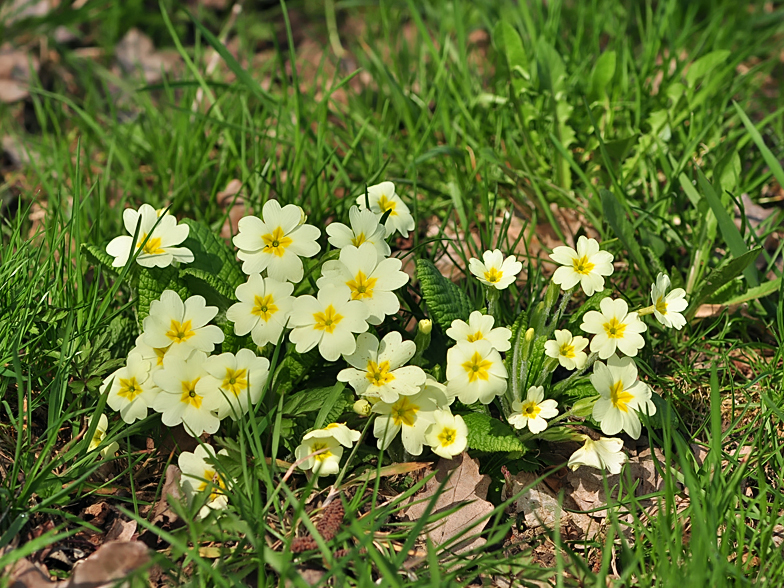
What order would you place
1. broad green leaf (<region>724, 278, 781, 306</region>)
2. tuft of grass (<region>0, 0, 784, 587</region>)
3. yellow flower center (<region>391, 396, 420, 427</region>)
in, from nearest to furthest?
tuft of grass (<region>0, 0, 784, 587</region>)
yellow flower center (<region>391, 396, 420, 427</region>)
broad green leaf (<region>724, 278, 781, 306</region>)

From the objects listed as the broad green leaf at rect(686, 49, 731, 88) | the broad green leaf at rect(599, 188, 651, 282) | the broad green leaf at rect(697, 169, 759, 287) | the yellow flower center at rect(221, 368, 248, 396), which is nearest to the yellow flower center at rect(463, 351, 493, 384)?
the yellow flower center at rect(221, 368, 248, 396)

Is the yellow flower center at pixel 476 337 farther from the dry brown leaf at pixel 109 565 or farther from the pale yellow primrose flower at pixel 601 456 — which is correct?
the dry brown leaf at pixel 109 565

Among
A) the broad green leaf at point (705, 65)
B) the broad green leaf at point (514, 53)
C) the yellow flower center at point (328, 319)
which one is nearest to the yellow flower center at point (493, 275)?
the yellow flower center at point (328, 319)

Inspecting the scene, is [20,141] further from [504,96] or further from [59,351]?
[504,96]

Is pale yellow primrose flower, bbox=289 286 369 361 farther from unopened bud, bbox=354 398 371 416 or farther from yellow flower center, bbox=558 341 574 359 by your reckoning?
yellow flower center, bbox=558 341 574 359

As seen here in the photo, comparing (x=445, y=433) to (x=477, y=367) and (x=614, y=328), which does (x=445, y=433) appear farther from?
(x=614, y=328)
